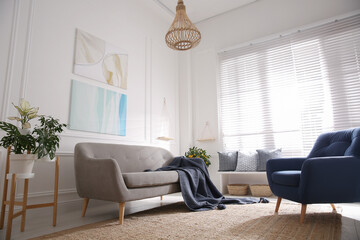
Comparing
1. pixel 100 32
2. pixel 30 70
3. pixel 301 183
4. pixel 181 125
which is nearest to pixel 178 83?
pixel 181 125

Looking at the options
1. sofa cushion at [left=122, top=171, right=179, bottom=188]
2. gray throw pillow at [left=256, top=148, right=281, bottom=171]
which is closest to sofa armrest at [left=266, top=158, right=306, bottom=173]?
sofa cushion at [left=122, top=171, right=179, bottom=188]

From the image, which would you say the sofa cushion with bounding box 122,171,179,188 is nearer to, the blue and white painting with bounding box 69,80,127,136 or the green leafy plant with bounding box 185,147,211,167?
the blue and white painting with bounding box 69,80,127,136

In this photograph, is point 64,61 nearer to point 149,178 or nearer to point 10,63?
point 10,63

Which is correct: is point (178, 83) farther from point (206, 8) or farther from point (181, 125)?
point (206, 8)

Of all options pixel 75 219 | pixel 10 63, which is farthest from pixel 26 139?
pixel 10 63

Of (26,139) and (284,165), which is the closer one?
(26,139)

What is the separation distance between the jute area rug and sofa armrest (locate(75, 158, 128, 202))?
0.27 meters

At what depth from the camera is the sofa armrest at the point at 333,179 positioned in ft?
7.00

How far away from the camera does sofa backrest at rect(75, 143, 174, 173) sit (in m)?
2.78

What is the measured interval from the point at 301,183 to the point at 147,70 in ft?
11.2

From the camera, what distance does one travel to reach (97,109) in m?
3.64

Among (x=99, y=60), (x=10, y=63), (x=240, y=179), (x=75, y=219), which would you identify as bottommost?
(x=75, y=219)

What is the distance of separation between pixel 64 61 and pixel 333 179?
133 inches

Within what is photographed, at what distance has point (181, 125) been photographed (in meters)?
5.41
